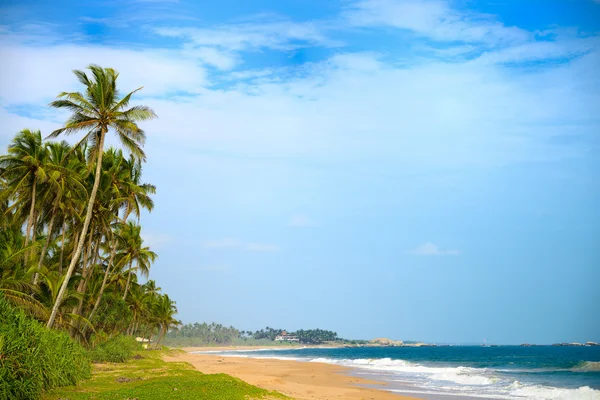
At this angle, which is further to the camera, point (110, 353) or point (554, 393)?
point (110, 353)

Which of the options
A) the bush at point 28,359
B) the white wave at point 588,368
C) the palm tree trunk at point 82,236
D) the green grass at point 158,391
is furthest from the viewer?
the white wave at point 588,368

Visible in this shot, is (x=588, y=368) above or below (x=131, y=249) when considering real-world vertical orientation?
below

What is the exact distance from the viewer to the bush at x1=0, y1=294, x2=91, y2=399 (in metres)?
12.9

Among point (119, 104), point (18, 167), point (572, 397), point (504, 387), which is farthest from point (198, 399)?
point (504, 387)

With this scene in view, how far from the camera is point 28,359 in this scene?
1395 cm

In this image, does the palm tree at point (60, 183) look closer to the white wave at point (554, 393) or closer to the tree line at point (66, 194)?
the tree line at point (66, 194)

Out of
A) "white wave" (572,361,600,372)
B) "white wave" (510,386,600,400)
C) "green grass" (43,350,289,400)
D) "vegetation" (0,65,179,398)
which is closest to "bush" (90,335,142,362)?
"vegetation" (0,65,179,398)

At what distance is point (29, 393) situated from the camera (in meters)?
13.4

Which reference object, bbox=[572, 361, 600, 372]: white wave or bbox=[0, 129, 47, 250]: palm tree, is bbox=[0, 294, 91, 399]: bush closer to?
bbox=[0, 129, 47, 250]: palm tree

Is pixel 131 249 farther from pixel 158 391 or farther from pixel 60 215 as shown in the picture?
pixel 158 391

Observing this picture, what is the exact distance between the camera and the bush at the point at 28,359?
12.9m

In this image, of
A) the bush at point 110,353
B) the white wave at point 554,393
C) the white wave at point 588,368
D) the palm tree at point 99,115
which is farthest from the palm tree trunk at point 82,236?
the white wave at point 588,368

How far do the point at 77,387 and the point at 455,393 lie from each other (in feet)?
68.6

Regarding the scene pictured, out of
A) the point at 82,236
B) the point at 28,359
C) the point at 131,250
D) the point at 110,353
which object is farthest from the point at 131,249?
the point at 28,359
